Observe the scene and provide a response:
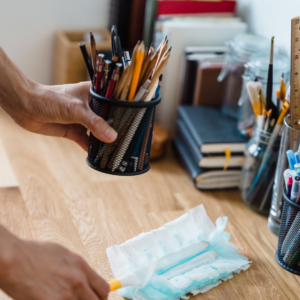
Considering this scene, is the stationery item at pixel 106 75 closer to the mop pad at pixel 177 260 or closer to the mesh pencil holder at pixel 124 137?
the mesh pencil holder at pixel 124 137

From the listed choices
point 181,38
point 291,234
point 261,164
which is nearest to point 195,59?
point 181,38

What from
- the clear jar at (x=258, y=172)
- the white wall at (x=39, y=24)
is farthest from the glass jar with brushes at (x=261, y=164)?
the white wall at (x=39, y=24)

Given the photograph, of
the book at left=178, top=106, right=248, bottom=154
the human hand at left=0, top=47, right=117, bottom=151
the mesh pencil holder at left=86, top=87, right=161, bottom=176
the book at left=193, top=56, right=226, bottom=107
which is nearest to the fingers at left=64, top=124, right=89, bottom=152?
the human hand at left=0, top=47, right=117, bottom=151

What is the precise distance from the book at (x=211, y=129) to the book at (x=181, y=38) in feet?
0.38

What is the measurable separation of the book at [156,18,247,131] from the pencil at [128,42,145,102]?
2.23 feet

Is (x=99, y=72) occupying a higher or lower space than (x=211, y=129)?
higher

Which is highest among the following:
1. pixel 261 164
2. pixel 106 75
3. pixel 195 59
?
pixel 106 75

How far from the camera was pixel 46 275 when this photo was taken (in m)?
0.57

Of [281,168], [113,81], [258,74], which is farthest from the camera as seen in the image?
[258,74]

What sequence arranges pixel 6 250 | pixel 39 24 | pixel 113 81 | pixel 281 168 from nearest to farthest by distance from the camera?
pixel 6 250 → pixel 113 81 → pixel 281 168 → pixel 39 24

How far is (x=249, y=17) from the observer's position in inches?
53.7

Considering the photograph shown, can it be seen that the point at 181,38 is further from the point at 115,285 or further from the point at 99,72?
the point at 115,285

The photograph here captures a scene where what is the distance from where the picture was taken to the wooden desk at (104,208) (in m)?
0.84

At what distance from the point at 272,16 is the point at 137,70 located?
2.34 ft
